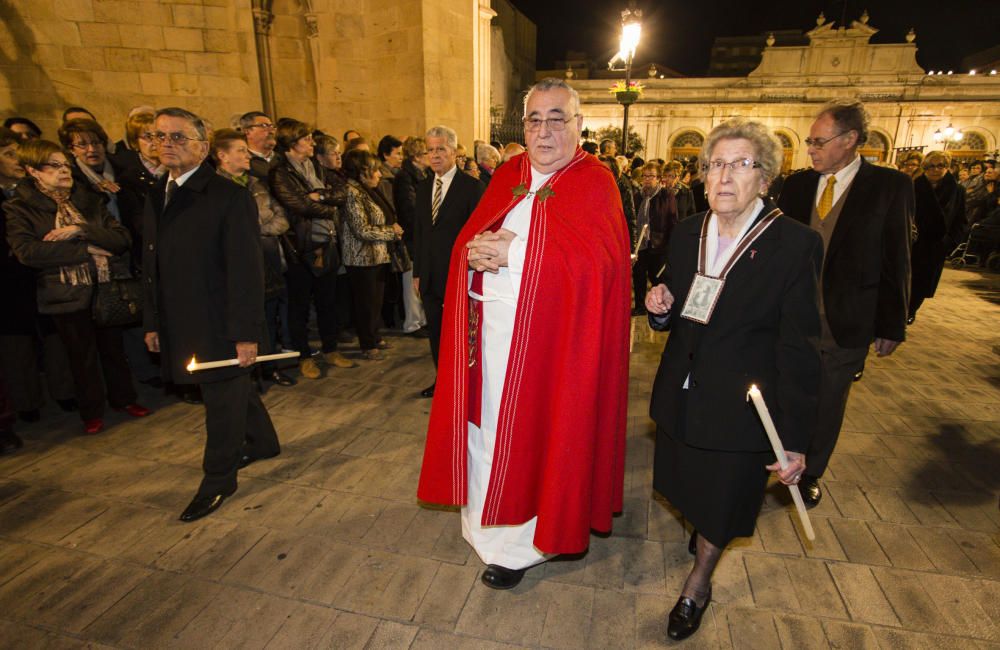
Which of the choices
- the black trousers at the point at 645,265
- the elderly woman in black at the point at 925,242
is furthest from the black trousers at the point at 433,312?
the black trousers at the point at 645,265

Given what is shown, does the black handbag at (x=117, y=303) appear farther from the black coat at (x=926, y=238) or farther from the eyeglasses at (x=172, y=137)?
the black coat at (x=926, y=238)

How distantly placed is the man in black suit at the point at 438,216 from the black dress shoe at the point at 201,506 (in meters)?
1.83

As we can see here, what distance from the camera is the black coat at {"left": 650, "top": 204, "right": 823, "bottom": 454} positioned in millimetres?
1813

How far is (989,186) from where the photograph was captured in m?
11.8

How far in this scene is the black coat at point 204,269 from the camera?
2645 mm

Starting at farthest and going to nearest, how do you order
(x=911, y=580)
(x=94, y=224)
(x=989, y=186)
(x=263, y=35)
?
Result: (x=989, y=186) < (x=263, y=35) < (x=94, y=224) < (x=911, y=580)

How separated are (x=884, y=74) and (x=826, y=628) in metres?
56.5

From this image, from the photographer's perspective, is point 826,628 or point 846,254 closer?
point 826,628

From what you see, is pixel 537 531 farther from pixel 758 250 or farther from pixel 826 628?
pixel 758 250

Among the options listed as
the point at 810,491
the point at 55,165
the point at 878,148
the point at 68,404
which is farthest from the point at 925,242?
the point at 878,148

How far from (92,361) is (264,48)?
239 inches

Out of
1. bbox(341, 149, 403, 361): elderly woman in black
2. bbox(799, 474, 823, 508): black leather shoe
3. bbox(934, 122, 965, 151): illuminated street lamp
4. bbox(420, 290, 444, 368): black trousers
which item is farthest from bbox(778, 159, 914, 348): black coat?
bbox(934, 122, 965, 151): illuminated street lamp

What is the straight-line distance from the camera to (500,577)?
2428 millimetres

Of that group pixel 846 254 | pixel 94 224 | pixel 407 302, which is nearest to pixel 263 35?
pixel 407 302
